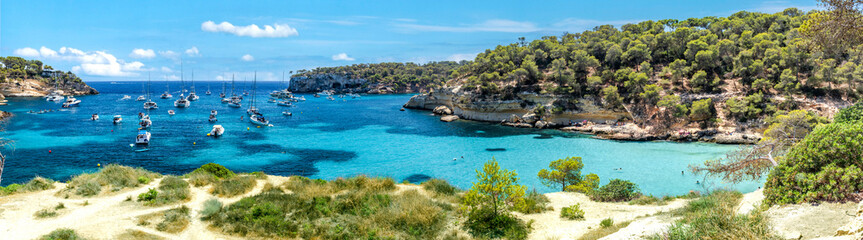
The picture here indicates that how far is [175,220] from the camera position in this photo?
14930 mm

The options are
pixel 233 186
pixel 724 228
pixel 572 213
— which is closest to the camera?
pixel 724 228

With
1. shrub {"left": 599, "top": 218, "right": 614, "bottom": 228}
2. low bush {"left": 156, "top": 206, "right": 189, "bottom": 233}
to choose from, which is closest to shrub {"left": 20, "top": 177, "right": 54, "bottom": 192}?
low bush {"left": 156, "top": 206, "right": 189, "bottom": 233}

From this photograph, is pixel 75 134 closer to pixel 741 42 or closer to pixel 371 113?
pixel 371 113

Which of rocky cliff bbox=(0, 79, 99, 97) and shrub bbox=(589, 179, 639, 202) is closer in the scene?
shrub bbox=(589, 179, 639, 202)

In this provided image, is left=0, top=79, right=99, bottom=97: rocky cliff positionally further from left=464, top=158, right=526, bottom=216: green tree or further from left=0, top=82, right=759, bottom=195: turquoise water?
→ left=464, top=158, right=526, bottom=216: green tree

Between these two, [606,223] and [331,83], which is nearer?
[606,223]

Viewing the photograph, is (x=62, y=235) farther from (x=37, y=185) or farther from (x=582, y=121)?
(x=582, y=121)

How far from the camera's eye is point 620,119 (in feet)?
190

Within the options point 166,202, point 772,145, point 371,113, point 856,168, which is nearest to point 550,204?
point 772,145

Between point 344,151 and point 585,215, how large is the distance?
33354 millimetres

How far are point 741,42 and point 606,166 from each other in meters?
44.7

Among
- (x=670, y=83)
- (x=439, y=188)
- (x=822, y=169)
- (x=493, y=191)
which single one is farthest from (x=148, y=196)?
(x=670, y=83)

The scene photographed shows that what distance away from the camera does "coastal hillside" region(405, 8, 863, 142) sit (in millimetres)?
49219

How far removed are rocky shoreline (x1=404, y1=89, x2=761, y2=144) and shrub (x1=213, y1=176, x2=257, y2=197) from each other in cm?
4481
